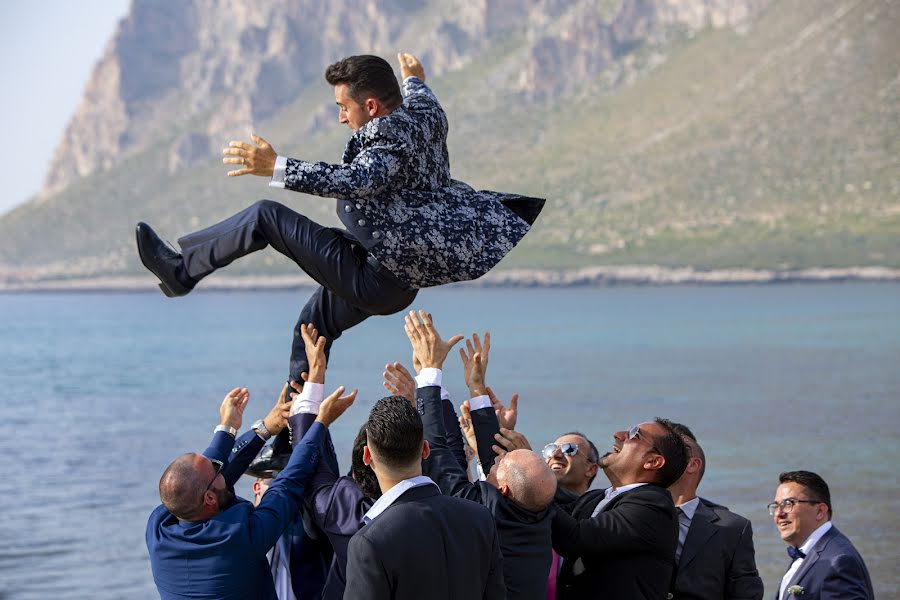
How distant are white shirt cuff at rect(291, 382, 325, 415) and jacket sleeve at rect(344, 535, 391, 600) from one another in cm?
159

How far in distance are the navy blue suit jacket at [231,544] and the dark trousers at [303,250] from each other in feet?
3.16

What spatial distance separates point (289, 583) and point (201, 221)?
188 metres

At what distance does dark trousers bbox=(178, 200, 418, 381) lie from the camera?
6.60 metres

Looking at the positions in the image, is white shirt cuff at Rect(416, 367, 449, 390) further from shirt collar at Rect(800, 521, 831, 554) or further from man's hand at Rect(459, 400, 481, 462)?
shirt collar at Rect(800, 521, 831, 554)

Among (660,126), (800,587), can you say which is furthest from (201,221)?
(800,587)

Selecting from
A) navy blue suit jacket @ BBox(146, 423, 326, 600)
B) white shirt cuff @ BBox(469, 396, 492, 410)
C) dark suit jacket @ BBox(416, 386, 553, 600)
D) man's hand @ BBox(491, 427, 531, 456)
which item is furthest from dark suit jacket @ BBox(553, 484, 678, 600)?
navy blue suit jacket @ BBox(146, 423, 326, 600)

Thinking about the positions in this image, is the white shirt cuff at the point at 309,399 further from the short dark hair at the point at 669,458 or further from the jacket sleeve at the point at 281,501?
the short dark hair at the point at 669,458

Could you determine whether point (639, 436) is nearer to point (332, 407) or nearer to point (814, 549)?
point (332, 407)

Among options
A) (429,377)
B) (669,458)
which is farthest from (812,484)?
(429,377)

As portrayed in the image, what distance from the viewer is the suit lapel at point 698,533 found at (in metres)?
6.76

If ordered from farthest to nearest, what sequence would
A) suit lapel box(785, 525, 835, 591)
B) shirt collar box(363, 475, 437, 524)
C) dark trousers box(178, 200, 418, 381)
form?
1. suit lapel box(785, 525, 835, 591)
2. dark trousers box(178, 200, 418, 381)
3. shirt collar box(363, 475, 437, 524)

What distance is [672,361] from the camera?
92938 millimetres

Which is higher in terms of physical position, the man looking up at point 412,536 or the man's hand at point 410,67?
the man's hand at point 410,67

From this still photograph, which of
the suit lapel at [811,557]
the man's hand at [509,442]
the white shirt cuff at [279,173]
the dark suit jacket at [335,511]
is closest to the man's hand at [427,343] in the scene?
the man's hand at [509,442]
